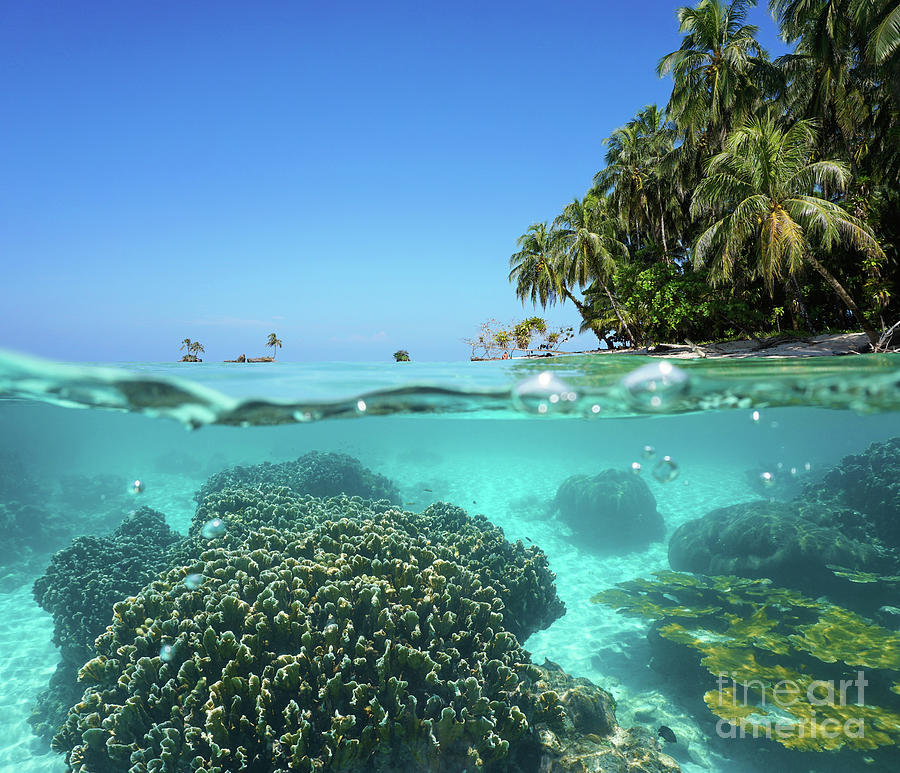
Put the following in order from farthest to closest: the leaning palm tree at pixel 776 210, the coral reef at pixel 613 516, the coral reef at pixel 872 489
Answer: the leaning palm tree at pixel 776 210
the coral reef at pixel 613 516
the coral reef at pixel 872 489

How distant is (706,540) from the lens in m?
12.8

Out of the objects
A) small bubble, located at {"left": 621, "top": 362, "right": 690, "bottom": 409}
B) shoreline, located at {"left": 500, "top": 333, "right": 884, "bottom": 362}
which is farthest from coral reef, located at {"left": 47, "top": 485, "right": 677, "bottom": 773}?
shoreline, located at {"left": 500, "top": 333, "right": 884, "bottom": 362}

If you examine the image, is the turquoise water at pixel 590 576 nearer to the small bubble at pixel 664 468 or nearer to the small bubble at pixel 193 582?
the small bubble at pixel 664 468

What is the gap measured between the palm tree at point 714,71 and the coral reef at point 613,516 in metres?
19.9

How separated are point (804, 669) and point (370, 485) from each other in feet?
36.7

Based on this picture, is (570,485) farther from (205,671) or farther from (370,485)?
(205,671)

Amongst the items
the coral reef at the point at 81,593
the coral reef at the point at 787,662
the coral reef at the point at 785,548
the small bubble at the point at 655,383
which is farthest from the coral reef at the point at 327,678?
the coral reef at the point at 785,548

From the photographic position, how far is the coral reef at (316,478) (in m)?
14.0

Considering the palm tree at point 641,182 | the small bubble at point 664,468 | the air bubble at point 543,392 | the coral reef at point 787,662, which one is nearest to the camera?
the coral reef at point 787,662

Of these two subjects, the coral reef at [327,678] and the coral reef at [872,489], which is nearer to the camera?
the coral reef at [327,678]

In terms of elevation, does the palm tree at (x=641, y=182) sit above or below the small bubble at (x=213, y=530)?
above

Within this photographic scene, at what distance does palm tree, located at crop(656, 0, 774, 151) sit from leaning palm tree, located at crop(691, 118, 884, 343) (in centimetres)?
350

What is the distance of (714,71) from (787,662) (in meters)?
27.8

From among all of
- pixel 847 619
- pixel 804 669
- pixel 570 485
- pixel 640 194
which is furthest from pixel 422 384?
pixel 640 194
